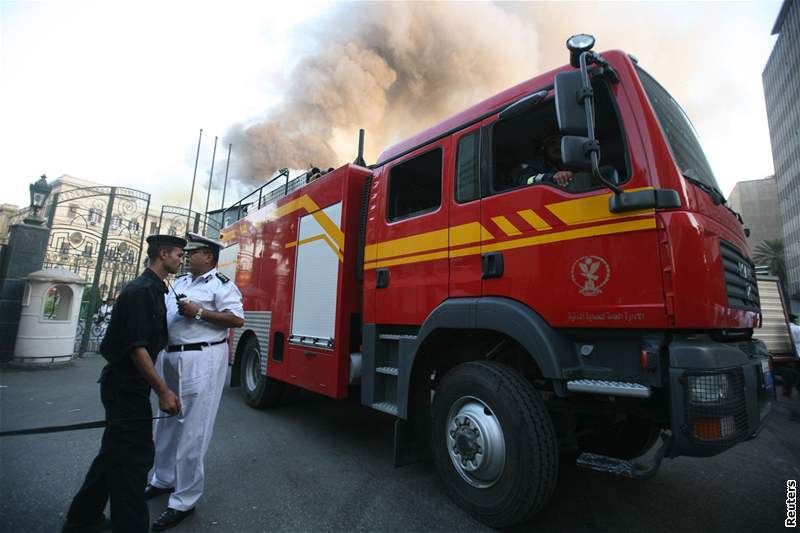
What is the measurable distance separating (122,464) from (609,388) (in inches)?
108

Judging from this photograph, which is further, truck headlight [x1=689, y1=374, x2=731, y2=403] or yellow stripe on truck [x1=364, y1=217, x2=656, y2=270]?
yellow stripe on truck [x1=364, y1=217, x2=656, y2=270]

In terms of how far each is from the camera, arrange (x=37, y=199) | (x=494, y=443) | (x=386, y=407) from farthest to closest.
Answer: (x=37, y=199) < (x=386, y=407) < (x=494, y=443)

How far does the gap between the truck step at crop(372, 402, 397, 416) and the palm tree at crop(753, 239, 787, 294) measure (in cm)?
5618

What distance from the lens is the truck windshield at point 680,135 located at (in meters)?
2.40

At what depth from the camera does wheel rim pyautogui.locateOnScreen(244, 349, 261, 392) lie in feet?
19.2

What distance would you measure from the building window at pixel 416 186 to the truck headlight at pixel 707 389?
6.79 ft

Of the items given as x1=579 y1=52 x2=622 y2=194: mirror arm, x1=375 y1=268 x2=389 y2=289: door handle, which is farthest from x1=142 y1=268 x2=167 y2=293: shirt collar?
x1=579 y1=52 x2=622 y2=194: mirror arm

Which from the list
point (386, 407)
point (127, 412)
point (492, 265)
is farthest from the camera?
point (386, 407)

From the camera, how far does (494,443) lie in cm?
248

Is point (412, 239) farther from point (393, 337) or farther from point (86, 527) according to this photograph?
point (86, 527)

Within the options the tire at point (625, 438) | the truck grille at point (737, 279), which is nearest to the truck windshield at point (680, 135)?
the truck grille at point (737, 279)

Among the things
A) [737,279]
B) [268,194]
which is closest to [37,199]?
[268,194]

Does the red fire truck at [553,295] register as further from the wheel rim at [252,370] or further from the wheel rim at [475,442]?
the wheel rim at [252,370]

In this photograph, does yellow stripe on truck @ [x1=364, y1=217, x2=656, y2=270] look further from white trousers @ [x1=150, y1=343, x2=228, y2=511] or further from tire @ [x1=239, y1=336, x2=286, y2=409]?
tire @ [x1=239, y1=336, x2=286, y2=409]
